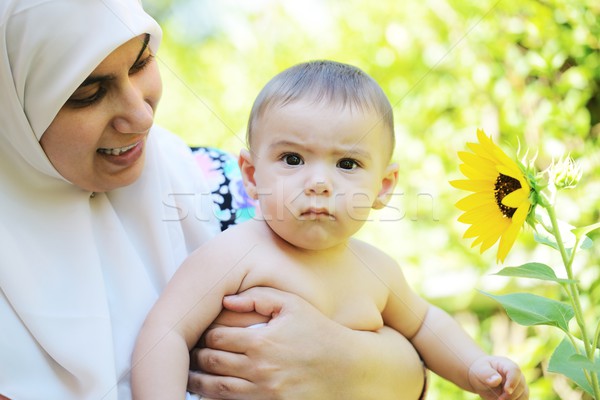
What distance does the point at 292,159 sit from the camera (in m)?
1.64

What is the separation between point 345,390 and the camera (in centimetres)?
165

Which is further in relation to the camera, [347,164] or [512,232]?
[347,164]

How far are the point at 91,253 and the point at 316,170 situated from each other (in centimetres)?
54

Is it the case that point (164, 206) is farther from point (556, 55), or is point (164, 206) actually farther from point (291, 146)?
point (556, 55)

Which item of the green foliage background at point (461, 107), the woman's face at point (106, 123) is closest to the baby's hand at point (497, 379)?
the woman's face at point (106, 123)

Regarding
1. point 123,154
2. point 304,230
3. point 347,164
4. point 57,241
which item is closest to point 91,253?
point 57,241

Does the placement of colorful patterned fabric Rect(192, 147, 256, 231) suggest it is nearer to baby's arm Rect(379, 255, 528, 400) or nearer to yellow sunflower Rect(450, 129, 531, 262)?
baby's arm Rect(379, 255, 528, 400)

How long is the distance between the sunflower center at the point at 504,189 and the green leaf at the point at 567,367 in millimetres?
247

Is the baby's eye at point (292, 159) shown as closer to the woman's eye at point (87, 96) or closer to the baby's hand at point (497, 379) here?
the woman's eye at point (87, 96)

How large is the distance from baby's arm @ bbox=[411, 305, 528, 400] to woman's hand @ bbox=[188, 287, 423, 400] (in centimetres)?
25

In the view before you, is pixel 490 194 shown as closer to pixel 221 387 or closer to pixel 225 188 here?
pixel 221 387

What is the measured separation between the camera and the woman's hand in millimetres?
1591

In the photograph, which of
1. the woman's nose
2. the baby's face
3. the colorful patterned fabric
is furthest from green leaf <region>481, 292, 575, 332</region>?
the colorful patterned fabric

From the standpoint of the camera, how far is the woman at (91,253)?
149 centimetres
